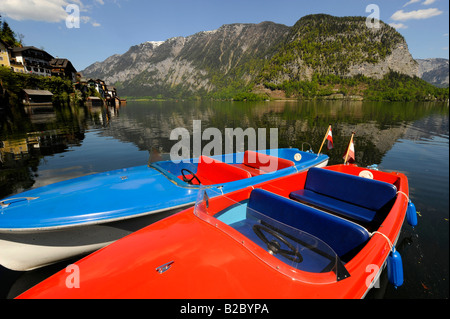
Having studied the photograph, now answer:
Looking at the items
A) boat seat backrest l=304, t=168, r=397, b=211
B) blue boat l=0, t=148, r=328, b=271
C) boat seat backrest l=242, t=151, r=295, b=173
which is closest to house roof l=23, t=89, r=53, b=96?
blue boat l=0, t=148, r=328, b=271

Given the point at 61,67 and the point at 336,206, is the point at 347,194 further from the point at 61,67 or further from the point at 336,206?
the point at 61,67

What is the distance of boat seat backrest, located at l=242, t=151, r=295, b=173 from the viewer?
7711 mm

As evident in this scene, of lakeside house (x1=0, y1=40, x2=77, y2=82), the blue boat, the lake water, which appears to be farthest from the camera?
lakeside house (x1=0, y1=40, x2=77, y2=82)

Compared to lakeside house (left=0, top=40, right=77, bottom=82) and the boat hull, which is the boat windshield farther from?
lakeside house (left=0, top=40, right=77, bottom=82)

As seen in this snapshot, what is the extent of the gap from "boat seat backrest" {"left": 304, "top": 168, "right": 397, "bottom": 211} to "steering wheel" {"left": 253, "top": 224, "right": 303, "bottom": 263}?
136 inches

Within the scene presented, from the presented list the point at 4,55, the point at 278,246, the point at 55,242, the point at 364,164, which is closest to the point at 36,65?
the point at 4,55

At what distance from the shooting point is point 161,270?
8.73 feet

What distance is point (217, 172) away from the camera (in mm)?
6914

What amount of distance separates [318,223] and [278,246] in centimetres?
103

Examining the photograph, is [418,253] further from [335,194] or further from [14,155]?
[14,155]

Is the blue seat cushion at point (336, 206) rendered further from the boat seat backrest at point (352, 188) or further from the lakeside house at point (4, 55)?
the lakeside house at point (4, 55)

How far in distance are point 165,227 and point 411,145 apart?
21.9 meters
